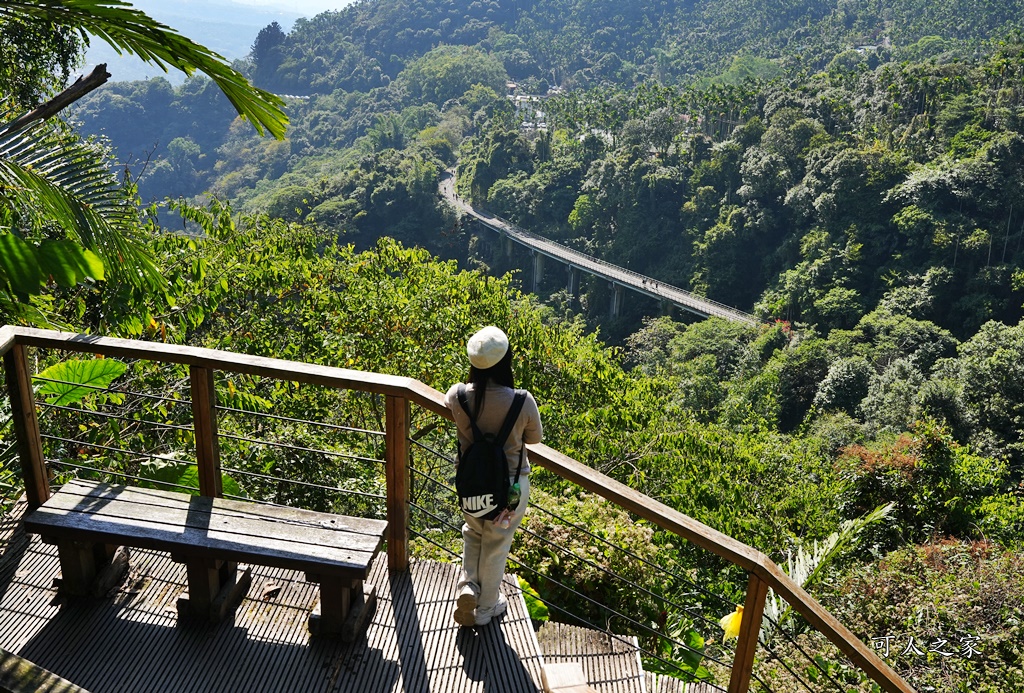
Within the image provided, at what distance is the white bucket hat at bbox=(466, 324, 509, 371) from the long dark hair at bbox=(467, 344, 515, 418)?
0.04 m

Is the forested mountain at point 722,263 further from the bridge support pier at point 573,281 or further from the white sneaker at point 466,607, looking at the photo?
the bridge support pier at point 573,281

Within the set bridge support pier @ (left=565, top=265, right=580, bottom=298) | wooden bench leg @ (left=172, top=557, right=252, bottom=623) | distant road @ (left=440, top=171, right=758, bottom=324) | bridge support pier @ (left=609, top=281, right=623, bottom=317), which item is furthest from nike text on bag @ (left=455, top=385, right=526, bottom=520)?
bridge support pier @ (left=565, top=265, right=580, bottom=298)

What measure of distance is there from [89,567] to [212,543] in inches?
20.3

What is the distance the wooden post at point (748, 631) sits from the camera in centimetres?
213

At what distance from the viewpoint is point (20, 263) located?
1.77m

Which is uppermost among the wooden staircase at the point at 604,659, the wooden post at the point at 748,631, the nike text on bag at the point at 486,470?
the nike text on bag at the point at 486,470

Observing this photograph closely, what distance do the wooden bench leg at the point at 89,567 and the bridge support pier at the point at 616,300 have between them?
43.2m

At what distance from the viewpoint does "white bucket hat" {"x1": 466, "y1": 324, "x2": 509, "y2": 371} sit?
2.33 metres

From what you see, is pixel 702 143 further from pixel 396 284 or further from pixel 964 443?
pixel 396 284

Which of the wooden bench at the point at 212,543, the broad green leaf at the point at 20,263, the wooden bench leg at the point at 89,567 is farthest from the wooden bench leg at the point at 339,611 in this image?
the broad green leaf at the point at 20,263

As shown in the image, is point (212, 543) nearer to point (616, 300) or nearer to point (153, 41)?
point (153, 41)

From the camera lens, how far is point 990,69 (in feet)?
139

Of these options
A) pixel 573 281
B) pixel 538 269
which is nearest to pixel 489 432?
pixel 573 281

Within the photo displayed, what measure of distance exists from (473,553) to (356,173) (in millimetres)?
58155
